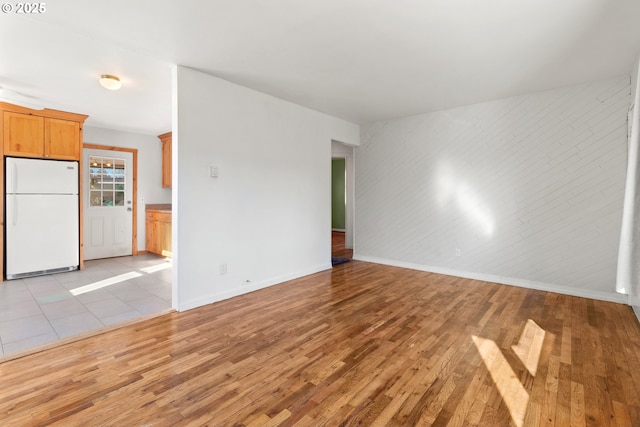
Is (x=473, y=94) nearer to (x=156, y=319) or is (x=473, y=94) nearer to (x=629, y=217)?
(x=629, y=217)

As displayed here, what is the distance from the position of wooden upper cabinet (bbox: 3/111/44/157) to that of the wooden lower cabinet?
2062 millimetres

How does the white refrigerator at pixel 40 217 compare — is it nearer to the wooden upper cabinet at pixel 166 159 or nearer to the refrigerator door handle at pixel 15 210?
the refrigerator door handle at pixel 15 210

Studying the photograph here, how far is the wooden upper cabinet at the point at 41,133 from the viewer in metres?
4.35

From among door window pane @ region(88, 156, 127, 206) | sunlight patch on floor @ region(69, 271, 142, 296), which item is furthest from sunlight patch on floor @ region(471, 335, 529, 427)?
door window pane @ region(88, 156, 127, 206)

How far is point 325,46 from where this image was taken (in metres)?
2.77

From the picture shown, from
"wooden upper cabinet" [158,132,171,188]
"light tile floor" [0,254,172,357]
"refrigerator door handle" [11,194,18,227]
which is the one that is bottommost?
"light tile floor" [0,254,172,357]

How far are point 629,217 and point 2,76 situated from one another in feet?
20.1

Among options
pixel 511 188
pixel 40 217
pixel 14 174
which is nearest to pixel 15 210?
pixel 40 217

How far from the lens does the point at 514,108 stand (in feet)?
13.6

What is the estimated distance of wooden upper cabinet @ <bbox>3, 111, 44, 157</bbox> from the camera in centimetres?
434

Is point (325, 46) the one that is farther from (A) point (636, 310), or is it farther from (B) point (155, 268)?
(B) point (155, 268)

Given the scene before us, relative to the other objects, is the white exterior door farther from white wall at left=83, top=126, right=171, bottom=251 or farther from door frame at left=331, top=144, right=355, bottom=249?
door frame at left=331, top=144, right=355, bottom=249

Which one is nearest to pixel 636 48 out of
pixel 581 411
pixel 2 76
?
pixel 581 411

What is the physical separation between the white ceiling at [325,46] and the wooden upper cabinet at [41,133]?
407 mm
